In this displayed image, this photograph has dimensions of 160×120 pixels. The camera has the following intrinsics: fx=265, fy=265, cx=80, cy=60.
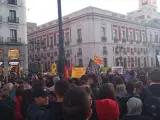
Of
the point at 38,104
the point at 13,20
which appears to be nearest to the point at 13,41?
the point at 13,20

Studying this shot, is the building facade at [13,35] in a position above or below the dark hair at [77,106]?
above

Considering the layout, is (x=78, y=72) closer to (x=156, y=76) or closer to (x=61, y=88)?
(x=156, y=76)

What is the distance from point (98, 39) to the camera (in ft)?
137

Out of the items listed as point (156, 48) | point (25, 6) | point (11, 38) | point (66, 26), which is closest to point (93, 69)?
point (11, 38)

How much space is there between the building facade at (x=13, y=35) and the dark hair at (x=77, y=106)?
101ft


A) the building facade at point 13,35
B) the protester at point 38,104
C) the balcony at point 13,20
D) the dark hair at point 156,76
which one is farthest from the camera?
the balcony at point 13,20

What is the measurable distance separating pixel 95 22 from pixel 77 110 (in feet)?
129

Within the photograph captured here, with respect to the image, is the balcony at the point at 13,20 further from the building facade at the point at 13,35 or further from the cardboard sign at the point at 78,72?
the cardboard sign at the point at 78,72

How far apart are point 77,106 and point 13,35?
33.7m

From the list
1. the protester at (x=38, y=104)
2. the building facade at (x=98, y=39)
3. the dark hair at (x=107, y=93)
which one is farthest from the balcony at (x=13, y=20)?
the dark hair at (x=107, y=93)

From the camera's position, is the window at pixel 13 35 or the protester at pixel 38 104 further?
the window at pixel 13 35

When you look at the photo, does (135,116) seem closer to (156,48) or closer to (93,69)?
(93,69)

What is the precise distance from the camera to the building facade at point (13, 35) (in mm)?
32844

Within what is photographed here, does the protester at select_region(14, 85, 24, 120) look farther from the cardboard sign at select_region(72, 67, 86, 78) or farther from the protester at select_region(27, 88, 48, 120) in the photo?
the cardboard sign at select_region(72, 67, 86, 78)
